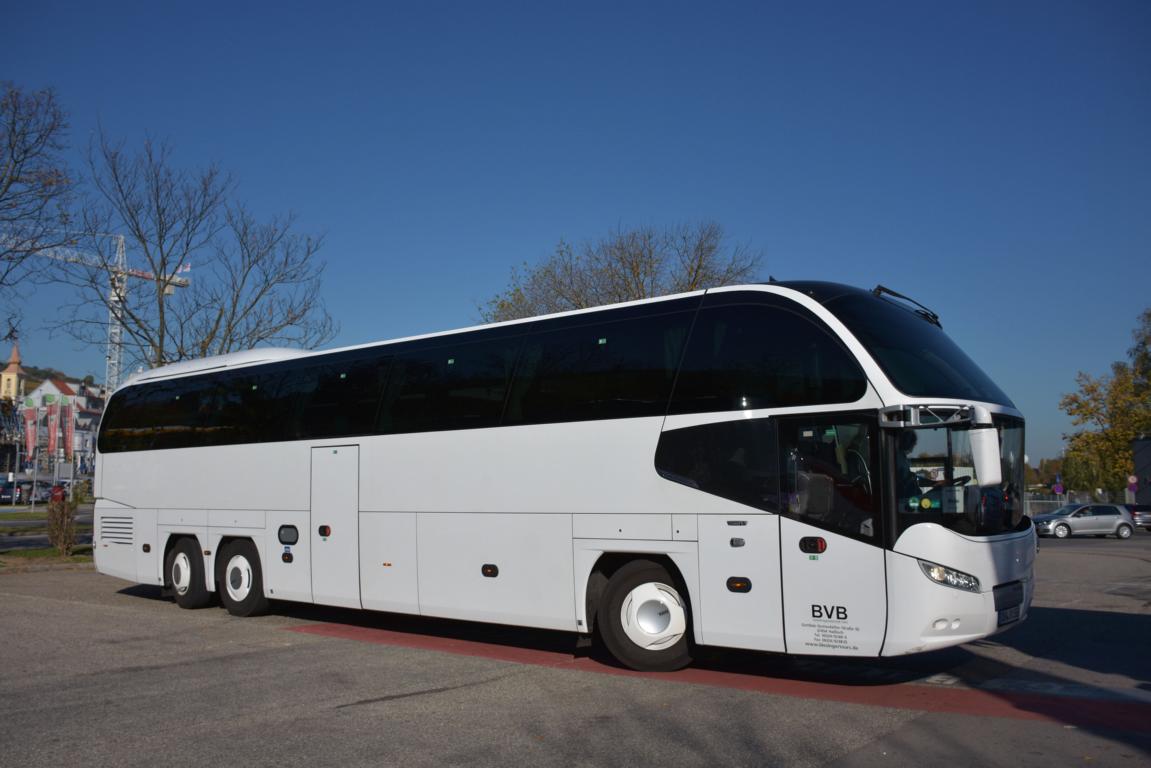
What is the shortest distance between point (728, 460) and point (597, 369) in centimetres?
186

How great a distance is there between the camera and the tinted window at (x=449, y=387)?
10531mm

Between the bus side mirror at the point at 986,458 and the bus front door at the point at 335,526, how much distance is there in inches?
300

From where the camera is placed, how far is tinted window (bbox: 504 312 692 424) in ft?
30.0

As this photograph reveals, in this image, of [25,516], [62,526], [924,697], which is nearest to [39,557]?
[62,526]

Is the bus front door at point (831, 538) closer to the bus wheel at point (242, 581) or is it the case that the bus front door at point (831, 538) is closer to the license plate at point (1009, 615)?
the license plate at point (1009, 615)

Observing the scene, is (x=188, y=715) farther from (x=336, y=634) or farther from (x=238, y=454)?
(x=238, y=454)

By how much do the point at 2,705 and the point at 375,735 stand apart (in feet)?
11.4

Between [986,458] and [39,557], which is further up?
[986,458]

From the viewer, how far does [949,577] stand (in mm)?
7414

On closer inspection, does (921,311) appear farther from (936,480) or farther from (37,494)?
(37,494)

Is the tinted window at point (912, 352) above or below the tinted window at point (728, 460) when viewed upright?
above

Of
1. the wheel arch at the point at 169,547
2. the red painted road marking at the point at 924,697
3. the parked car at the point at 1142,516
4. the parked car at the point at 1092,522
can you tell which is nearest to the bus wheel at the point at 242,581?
the wheel arch at the point at 169,547

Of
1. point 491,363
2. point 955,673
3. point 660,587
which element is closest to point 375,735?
point 660,587

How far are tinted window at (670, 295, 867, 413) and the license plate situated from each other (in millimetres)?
2160
